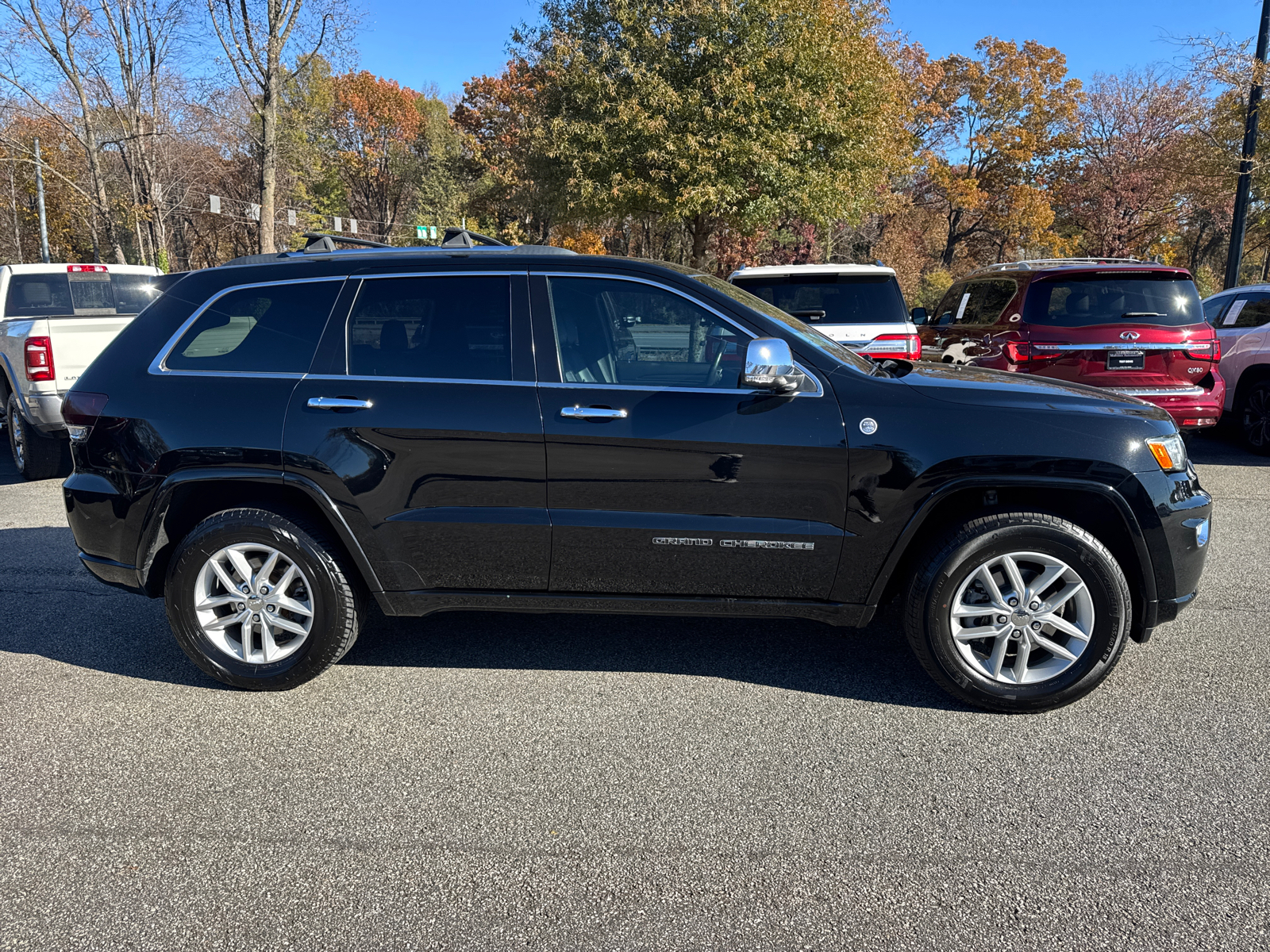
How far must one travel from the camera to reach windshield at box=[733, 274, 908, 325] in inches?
323

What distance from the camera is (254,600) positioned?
12.6 ft

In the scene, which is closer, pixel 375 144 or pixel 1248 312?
pixel 1248 312

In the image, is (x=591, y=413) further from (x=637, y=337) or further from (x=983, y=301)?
(x=983, y=301)

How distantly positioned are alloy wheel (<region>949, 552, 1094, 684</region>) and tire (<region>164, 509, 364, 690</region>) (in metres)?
2.54

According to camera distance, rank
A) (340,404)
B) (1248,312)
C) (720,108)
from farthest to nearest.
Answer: (720,108) < (1248,312) < (340,404)

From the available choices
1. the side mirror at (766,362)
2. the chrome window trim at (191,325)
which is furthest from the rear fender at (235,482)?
the side mirror at (766,362)

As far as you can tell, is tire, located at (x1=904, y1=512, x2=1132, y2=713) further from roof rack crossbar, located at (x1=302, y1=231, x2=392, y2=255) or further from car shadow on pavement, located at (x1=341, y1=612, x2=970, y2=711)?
roof rack crossbar, located at (x1=302, y1=231, x2=392, y2=255)

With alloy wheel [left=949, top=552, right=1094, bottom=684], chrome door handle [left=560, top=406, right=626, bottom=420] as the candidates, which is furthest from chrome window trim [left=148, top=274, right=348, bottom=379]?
alloy wheel [left=949, top=552, right=1094, bottom=684]

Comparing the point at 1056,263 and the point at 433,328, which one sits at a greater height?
the point at 1056,263

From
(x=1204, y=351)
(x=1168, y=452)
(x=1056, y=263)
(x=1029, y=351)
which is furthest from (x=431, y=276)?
(x=1204, y=351)

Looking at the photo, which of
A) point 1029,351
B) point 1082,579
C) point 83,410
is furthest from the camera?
point 1029,351

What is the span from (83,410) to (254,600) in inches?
44.8

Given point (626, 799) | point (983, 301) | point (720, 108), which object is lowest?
point (626, 799)

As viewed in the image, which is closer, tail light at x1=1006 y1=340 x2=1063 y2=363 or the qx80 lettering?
the qx80 lettering
